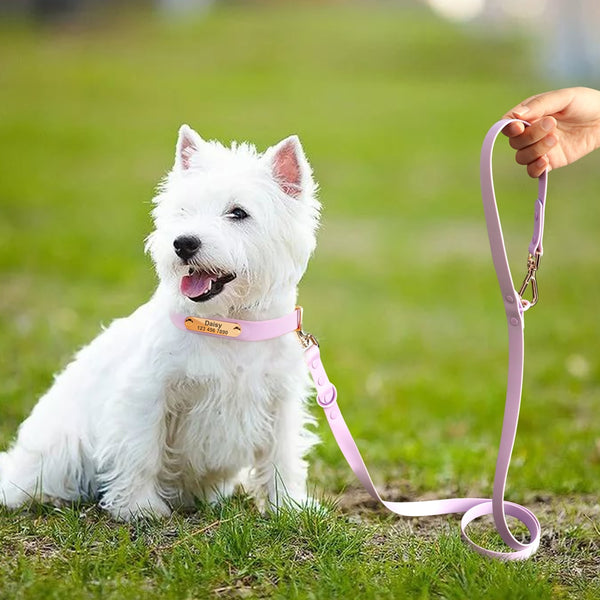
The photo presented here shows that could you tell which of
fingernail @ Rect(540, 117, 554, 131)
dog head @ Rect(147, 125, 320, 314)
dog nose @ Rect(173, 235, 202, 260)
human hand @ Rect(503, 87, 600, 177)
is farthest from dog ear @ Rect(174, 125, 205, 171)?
fingernail @ Rect(540, 117, 554, 131)

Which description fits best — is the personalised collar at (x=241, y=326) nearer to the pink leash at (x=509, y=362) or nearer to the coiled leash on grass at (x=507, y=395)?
the pink leash at (x=509, y=362)

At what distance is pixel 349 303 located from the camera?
10211mm

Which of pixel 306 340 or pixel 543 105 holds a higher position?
pixel 543 105

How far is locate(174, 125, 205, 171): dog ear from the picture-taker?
12.6 feet

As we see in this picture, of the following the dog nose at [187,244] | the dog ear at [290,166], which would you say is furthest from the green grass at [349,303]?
the dog ear at [290,166]

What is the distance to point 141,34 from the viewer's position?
33.7 m

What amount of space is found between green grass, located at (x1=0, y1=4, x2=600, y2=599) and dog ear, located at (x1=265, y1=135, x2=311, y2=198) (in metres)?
1.40

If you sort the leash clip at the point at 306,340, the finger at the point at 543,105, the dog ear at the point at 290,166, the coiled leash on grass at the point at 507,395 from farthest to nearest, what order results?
the leash clip at the point at 306,340 → the dog ear at the point at 290,166 → the finger at the point at 543,105 → the coiled leash on grass at the point at 507,395

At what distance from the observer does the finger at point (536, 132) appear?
139 inches

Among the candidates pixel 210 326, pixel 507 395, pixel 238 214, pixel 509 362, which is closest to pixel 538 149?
pixel 509 362

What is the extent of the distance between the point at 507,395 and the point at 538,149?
101 centimetres

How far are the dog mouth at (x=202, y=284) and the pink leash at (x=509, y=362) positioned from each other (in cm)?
14

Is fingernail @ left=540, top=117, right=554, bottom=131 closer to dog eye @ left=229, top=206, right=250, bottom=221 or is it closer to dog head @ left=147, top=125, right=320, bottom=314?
dog head @ left=147, top=125, right=320, bottom=314

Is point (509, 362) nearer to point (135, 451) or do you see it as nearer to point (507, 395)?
point (507, 395)
